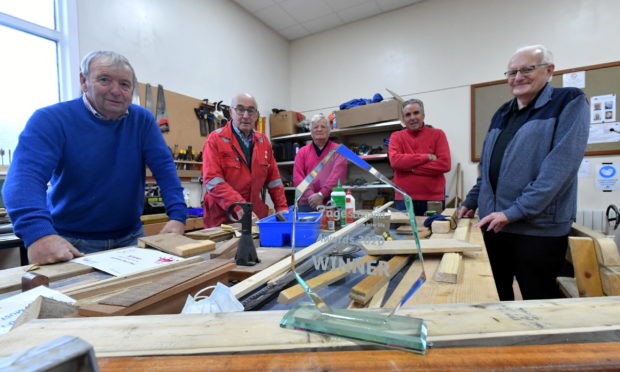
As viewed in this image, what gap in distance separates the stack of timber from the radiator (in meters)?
2.95

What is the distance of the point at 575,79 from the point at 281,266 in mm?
4141

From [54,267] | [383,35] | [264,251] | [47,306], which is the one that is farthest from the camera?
[383,35]

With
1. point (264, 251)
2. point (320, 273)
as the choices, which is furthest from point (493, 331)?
point (264, 251)

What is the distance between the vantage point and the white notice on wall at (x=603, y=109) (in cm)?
317

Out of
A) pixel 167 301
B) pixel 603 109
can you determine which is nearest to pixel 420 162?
pixel 167 301

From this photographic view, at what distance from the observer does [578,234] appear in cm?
147

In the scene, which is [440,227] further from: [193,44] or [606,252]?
[193,44]

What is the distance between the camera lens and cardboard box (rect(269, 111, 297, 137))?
4.59 m

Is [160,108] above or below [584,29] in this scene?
below

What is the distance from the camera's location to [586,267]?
108 cm

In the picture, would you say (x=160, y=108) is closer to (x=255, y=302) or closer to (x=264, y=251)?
(x=264, y=251)

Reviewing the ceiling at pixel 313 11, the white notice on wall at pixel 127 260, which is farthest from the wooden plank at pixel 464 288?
the ceiling at pixel 313 11

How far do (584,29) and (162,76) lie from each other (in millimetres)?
4690

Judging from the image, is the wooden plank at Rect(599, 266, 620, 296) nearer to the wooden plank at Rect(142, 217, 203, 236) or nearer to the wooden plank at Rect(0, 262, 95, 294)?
the wooden plank at Rect(0, 262, 95, 294)
